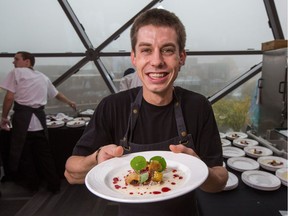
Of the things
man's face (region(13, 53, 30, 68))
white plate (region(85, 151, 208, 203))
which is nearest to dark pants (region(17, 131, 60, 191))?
man's face (region(13, 53, 30, 68))

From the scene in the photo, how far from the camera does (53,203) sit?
341 centimetres

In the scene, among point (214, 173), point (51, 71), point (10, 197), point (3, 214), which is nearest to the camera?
point (214, 173)

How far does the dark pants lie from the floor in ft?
0.51

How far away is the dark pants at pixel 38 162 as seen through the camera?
380cm

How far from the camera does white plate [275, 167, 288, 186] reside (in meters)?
1.74

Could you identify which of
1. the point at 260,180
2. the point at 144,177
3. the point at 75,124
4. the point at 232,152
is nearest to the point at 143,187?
the point at 144,177

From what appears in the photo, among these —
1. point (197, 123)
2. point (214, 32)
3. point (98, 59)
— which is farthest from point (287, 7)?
point (197, 123)

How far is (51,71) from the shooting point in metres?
5.00

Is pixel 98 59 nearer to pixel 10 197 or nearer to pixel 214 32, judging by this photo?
pixel 214 32

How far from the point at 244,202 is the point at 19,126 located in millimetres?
3413

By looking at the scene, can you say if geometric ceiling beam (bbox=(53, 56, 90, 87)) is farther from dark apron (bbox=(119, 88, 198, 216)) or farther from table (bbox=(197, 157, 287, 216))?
table (bbox=(197, 157, 287, 216))

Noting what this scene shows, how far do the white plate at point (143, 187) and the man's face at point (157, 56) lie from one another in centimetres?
37

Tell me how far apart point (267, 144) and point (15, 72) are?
144 inches

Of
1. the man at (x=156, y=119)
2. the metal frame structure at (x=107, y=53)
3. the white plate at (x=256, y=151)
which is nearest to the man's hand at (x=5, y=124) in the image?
the metal frame structure at (x=107, y=53)
